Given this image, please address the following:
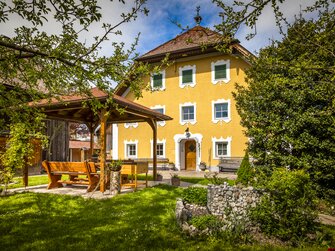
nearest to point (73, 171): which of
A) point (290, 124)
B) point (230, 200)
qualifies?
point (230, 200)

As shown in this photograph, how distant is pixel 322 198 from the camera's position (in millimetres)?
8383

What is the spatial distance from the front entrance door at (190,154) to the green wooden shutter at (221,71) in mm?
5164

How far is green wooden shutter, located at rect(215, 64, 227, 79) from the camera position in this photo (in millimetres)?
18391

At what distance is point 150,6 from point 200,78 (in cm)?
1486

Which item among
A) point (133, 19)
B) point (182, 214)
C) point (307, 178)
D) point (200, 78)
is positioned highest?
point (200, 78)

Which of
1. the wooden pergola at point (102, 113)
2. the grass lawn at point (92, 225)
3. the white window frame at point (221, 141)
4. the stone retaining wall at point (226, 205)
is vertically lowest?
the grass lawn at point (92, 225)

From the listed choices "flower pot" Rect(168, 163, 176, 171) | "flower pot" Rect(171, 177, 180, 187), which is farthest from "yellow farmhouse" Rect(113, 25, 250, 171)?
"flower pot" Rect(171, 177, 180, 187)

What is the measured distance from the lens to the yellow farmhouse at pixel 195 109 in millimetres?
18031

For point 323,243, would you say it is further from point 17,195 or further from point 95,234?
point 17,195

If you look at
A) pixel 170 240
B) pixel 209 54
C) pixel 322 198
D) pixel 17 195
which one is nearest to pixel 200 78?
pixel 209 54

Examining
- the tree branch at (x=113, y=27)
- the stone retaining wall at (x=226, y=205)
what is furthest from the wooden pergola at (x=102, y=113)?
the stone retaining wall at (x=226, y=205)

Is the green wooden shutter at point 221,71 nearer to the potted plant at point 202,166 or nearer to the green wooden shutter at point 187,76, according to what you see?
the green wooden shutter at point 187,76

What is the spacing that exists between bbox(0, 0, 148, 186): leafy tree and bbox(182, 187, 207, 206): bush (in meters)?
3.13

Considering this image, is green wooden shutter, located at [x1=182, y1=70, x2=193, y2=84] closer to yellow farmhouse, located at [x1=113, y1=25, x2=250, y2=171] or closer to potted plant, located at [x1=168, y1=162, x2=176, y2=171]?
yellow farmhouse, located at [x1=113, y1=25, x2=250, y2=171]
